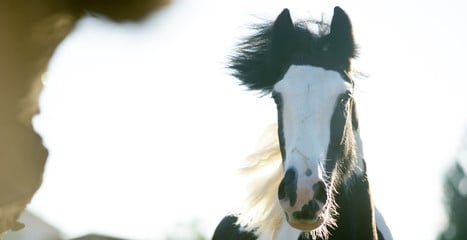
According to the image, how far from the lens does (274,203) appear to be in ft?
21.4

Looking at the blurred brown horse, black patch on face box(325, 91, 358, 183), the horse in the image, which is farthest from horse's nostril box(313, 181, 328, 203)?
the blurred brown horse

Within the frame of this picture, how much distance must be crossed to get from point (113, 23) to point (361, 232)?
6.27 ft

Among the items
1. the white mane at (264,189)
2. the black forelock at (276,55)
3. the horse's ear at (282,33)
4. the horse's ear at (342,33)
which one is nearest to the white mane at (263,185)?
the white mane at (264,189)

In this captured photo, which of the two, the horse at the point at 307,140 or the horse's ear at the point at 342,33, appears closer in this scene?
the horse at the point at 307,140

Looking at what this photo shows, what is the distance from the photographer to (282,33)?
631cm

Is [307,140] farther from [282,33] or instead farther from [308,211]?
[282,33]

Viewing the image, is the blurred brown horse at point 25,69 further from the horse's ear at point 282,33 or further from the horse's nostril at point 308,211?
the horse's nostril at point 308,211

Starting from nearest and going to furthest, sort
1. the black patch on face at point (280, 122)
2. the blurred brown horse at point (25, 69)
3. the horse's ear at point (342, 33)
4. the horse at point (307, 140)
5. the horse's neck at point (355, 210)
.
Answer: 1. the horse at point (307, 140)
2. the blurred brown horse at point (25, 69)
3. the black patch on face at point (280, 122)
4. the horse's neck at point (355, 210)
5. the horse's ear at point (342, 33)

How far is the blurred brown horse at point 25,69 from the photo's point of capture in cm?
553

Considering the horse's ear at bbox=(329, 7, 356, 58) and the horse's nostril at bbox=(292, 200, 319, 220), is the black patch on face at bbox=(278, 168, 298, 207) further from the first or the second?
the horse's ear at bbox=(329, 7, 356, 58)

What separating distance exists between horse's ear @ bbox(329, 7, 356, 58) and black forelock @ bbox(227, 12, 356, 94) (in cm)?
3

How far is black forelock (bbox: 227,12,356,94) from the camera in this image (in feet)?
19.9

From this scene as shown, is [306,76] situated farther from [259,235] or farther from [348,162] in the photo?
[259,235]

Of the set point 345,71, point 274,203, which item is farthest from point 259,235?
point 345,71
